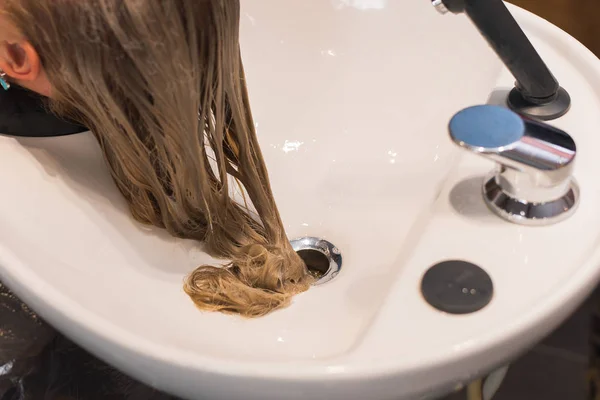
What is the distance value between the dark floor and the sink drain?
1.12 ft

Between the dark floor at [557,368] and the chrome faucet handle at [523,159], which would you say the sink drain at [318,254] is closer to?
the chrome faucet handle at [523,159]

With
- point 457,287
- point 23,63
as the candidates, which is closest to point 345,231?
point 457,287

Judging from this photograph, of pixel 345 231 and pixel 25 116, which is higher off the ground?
pixel 25 116

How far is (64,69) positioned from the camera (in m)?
0.42

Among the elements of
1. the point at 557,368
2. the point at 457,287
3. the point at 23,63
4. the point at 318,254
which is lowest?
the point at 557,368

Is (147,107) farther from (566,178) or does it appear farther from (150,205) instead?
(566,178)

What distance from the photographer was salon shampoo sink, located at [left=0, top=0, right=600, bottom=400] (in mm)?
369

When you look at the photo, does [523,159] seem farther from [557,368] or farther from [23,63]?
[557,368]

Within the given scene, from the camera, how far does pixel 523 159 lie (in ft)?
1.33

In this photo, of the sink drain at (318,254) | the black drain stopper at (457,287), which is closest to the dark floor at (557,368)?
the sink drain at (318,254)

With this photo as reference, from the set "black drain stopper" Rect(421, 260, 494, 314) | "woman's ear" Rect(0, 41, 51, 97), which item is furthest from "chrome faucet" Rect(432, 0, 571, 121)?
"woman's ear" Rect(0, 41, 51, 97)

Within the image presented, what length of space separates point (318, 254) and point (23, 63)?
0.32 meters

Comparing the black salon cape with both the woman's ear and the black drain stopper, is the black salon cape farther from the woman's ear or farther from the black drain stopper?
the black drain stopper

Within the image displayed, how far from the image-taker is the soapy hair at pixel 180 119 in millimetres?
387
